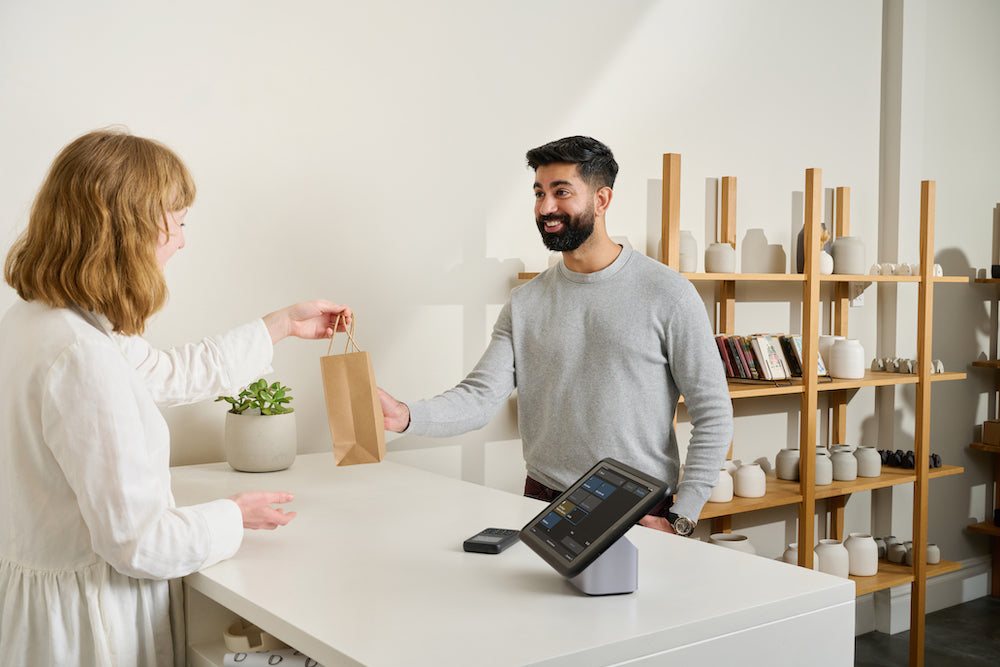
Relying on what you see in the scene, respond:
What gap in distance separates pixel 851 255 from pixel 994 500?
1.83 m

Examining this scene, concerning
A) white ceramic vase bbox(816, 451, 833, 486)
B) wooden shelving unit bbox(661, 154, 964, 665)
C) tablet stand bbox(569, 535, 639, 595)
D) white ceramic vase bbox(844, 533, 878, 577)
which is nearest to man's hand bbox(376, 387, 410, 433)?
tablet stand bbox(569, 535, 639, 595)

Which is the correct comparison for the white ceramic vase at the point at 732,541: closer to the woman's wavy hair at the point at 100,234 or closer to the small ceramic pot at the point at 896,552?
the small ceramic pot at the point at 896,552

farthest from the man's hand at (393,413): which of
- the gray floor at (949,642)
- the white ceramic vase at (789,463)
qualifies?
the gray floor at (949,642)

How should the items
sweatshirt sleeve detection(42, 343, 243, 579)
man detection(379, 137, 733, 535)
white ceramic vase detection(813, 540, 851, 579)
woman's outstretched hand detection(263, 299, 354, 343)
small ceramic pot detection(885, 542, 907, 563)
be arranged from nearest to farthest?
sweatshirt sleeve detection(42, 343, 243, 579), woman's outstretched hand detection(263, 299, 354, 343), man detection(379, 137, 733, 535), white ceramic vase detection(813, 540, 851, 579), small ceramic pot detection(885, 542, 907, 563)

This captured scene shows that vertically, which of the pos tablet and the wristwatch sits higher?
the pos tablet

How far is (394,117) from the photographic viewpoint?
2.63 m

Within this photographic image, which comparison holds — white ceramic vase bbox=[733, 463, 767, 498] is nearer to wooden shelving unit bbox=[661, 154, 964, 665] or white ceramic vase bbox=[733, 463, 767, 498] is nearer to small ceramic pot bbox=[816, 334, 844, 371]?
wooden shelving unit bbox=[661, 154, 964, 665]

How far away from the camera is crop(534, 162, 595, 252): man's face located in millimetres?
2188

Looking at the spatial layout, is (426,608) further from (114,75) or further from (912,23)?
(912,23)

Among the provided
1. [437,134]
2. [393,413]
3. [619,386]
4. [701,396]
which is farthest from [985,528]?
[393,413]

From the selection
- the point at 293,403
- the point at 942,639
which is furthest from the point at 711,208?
the point at 942,639

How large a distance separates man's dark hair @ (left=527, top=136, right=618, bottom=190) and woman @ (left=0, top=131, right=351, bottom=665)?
109cm

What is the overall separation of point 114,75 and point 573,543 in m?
1.73

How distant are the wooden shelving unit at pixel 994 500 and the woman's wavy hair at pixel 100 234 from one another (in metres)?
4.02
